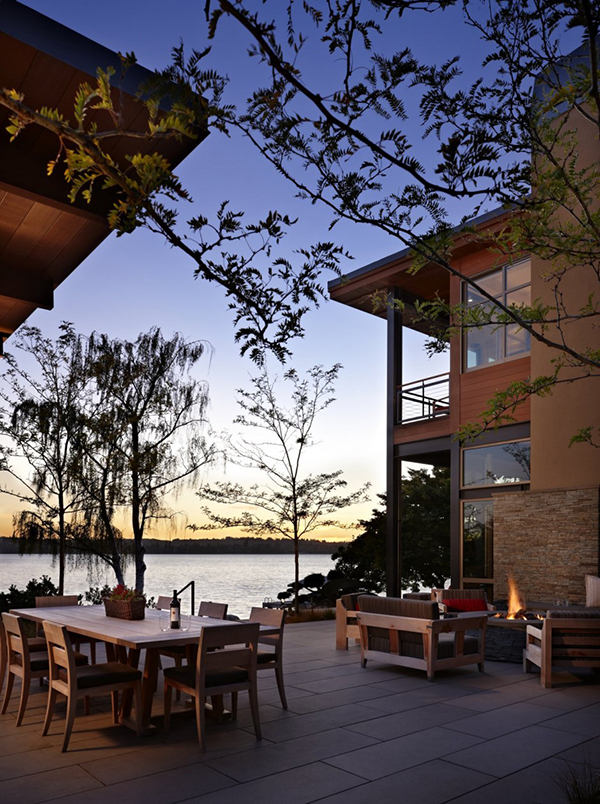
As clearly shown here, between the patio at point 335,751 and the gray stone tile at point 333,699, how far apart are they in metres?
0.02

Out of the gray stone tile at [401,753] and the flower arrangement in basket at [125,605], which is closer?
the gray stone tile at [401,753]

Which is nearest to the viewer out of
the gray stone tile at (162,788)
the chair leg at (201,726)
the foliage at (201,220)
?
the foliage at (201,220)

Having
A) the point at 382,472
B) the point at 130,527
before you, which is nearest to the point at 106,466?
the point at 130,527

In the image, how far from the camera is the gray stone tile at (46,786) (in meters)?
3.70

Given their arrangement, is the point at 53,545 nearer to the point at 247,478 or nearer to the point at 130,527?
the point at 130,527

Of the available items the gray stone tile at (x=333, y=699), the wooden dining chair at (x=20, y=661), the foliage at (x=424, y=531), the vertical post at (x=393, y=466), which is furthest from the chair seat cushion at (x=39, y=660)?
the foliage at (x=424, y=531)

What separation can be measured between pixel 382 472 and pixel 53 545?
8.18 meters

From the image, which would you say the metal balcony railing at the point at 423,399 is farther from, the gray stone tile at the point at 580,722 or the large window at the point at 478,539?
the gray stone tile at the point at 580,722

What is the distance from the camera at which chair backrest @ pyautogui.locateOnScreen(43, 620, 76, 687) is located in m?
4.52

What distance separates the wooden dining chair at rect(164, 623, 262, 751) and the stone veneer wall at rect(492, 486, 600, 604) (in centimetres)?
565

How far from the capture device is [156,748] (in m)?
4.54

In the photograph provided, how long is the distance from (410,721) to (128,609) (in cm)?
234

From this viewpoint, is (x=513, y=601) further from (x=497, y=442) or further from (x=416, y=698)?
(x=416, y=698)

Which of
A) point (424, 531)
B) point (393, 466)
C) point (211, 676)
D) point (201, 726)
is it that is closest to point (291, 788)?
point (201, 726)
